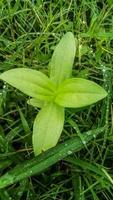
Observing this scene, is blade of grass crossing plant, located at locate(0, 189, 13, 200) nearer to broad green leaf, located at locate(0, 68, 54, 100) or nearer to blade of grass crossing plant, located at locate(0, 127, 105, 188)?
blade of grass crossing plant, located at locate(0, 127, 105, 188)

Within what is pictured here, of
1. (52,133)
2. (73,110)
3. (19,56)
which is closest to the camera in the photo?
(52,133)

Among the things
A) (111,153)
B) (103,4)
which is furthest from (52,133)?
(103,4)

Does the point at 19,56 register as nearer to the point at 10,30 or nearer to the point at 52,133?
the point at 10,30

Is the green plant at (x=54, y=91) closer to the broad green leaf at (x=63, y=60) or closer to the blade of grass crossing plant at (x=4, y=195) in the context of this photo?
the broad green leaf at (x=63, y=60)

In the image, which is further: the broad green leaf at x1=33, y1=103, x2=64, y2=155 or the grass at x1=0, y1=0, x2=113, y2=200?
the grass at x1=0, y1=0, x2=113, y2=200

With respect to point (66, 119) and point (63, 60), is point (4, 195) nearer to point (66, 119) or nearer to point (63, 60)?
point (66, 119)

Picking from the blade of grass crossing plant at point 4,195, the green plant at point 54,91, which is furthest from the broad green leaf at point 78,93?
Answer: the blade of grass crossing plant at point 4,195

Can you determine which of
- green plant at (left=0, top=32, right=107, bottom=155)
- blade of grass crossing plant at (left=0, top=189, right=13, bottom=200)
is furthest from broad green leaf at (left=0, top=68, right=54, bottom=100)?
blade of grass crossing plant at (left=0, top=189, right=13, bottom=200)
